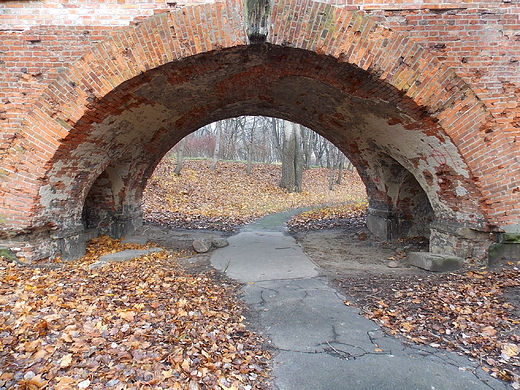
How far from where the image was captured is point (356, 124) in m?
7.66

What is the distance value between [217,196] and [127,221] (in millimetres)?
8559

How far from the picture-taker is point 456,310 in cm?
416

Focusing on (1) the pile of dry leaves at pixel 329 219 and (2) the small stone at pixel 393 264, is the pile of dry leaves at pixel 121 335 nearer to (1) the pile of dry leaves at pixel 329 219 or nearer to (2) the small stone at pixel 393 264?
(2) the small stone at pixel 393 264

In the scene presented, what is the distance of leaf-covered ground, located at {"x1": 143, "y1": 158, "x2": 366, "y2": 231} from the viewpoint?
13.7 meters

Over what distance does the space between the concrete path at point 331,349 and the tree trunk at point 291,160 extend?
49.1ft

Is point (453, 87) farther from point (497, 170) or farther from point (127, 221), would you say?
point (127, 221)

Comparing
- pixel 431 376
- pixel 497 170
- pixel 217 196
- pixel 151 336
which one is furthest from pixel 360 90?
pixel 217 196

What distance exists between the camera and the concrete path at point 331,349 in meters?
2.91

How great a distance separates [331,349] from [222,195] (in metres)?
15.3

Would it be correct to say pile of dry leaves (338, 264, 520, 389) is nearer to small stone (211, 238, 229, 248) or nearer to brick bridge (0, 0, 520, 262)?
brick bridge (0, 0, 520, 262)

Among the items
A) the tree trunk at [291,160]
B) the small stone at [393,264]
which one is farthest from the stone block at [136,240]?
the tree trunk at [291,160]

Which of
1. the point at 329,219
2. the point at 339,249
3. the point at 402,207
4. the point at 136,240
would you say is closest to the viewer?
the point at 339,249

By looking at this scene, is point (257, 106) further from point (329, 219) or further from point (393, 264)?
point (329, 219)

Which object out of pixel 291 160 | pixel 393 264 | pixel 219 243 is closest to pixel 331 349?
pixel 393 264
